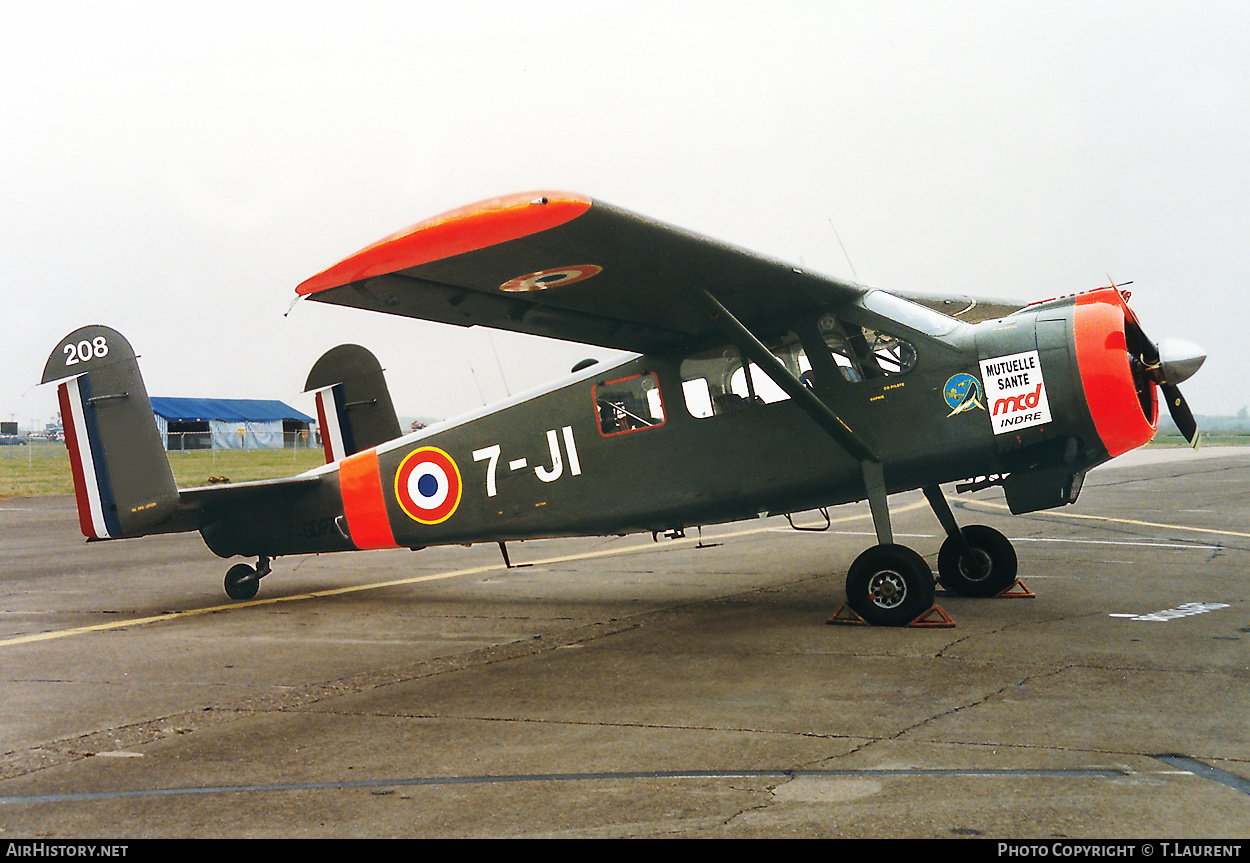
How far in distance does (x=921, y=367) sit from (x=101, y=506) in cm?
827

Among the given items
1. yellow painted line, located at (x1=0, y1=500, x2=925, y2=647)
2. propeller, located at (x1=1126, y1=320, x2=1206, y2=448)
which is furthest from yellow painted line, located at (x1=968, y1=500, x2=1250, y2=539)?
propeller, located at (x1=1126, y1=320, x2=1206, y2=448)

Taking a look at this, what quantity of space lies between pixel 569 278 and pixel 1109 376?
426 centimetres

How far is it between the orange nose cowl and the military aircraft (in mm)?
17

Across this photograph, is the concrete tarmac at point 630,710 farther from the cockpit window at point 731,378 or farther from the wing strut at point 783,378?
the cockpit window at point 731,378

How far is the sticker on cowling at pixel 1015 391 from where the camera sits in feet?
25.8

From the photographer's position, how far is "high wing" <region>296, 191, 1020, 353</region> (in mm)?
6203

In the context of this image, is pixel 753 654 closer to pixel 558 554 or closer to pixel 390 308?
A: pixel 390 308

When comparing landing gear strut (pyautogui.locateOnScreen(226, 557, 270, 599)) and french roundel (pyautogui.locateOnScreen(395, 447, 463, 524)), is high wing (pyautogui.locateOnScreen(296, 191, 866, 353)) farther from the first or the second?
landing gear strut (pyautogui.locateOnScreen(226, 557, 270, 599))

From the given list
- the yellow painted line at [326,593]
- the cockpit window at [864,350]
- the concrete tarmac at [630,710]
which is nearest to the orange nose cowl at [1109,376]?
the cockpit window at [864,350]

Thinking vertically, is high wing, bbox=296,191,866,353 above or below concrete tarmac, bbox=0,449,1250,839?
above

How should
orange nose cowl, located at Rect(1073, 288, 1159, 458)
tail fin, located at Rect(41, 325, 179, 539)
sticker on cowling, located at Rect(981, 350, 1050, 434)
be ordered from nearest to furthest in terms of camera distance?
orange nose cowl, located at Rect(1073, 288, 1159, 458)
sticker on cowling, located at Rect(981, 350, 1050, 434)
tail fin, located at Rect(41, 325, 179, 539)

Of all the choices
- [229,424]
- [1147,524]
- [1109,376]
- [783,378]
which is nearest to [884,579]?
[783,378]

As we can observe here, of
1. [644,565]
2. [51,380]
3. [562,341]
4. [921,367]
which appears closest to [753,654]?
[921,367]

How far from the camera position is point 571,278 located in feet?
25.0
